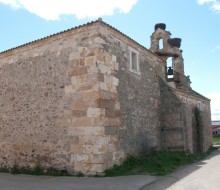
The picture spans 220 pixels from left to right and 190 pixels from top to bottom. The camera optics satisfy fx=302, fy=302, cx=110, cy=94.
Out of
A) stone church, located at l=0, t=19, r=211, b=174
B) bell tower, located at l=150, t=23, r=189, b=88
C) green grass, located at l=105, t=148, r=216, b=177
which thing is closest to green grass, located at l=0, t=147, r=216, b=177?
green grass, located at l=105, t=148, r=216, b=177

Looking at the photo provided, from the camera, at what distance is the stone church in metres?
8.85

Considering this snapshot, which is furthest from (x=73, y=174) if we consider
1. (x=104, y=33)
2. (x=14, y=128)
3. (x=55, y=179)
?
(x=104, y=33)

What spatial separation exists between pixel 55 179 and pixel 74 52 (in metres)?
3.84

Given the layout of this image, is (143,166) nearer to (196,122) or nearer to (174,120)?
(174,120)

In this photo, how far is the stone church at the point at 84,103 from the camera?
8852mm

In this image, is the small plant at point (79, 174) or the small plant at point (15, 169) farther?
the small plant at point (15, 169)

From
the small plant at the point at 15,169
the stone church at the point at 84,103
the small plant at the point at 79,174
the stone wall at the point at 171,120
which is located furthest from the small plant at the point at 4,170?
the stone wall at the point at 171,120

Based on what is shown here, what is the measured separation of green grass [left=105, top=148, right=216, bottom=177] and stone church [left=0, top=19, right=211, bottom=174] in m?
0.25

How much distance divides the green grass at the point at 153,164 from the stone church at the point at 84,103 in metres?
0.25

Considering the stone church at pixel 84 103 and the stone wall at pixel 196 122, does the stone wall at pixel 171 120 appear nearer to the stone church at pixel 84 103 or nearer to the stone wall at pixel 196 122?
the stone church at pixel 84 103

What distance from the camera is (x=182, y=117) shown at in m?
12.2

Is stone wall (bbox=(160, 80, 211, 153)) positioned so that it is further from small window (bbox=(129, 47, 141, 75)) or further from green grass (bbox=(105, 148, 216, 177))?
small window (bbox=(129, 47, 141, 75))

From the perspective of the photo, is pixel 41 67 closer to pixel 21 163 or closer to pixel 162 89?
pixel 21 163

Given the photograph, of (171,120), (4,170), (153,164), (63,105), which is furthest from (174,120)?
(4,170)
